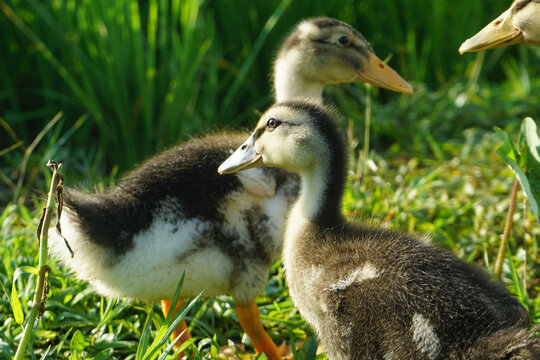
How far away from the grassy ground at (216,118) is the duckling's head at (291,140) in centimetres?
66

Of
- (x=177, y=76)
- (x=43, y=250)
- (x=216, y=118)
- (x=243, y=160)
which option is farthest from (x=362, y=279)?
(x=216, y=118)

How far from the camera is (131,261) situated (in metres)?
3.09

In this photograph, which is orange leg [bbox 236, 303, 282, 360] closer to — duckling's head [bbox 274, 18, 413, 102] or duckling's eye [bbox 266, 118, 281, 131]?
duckling's eye [bbox 266, 118, 281, 131]

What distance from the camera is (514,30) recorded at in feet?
11.4

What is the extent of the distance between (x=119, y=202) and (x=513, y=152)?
1750 millimetres

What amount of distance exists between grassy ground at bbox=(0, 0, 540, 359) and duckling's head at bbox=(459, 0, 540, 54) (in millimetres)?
1033

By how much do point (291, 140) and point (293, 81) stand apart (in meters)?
1.09

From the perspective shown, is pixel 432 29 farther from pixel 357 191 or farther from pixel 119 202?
pixel 119 202

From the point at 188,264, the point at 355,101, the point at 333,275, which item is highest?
the point at 333,275

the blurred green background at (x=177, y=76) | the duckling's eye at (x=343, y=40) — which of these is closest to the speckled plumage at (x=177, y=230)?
the duckling's eye at (x=343, y=40)

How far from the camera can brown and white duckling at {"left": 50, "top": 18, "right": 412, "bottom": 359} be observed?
3080 mm

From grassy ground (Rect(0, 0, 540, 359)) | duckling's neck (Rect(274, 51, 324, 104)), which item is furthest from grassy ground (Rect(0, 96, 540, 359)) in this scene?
duckling's neck (Rect(274, 51, 324, 104))

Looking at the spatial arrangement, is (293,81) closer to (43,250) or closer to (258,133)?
(258,133)

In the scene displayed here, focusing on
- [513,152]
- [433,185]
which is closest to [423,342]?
[513,152]
